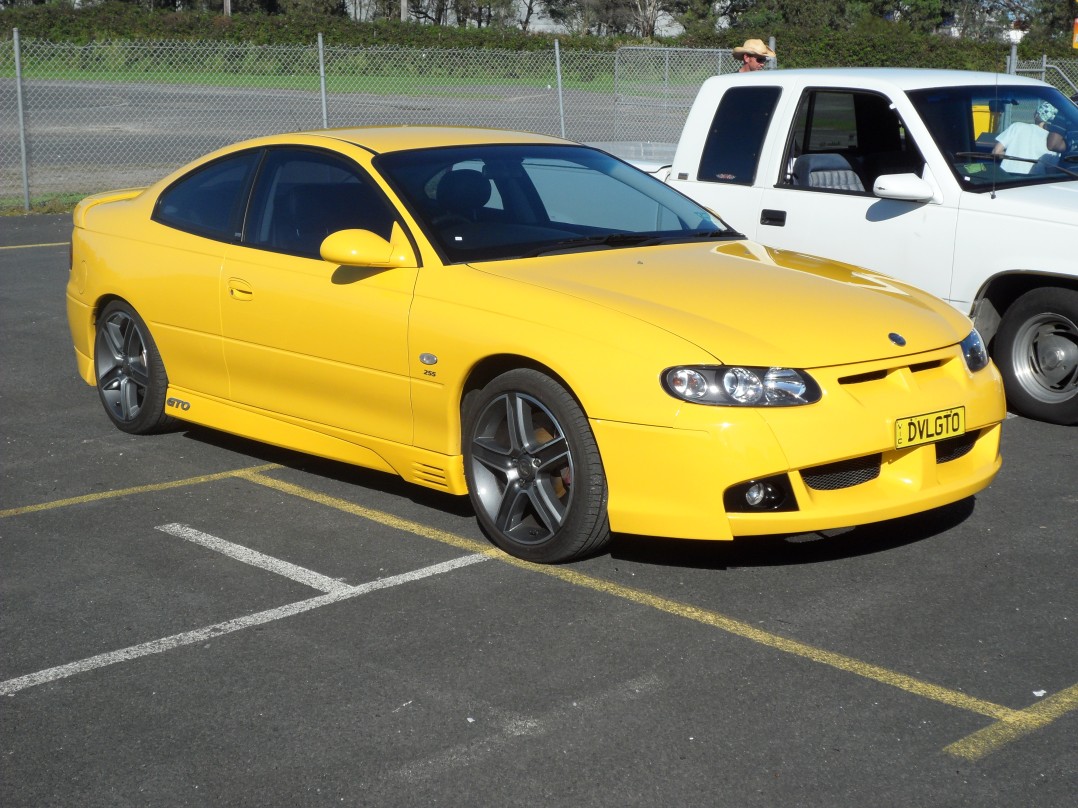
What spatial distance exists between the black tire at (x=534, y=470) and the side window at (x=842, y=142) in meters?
3.52

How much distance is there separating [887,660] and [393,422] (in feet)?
7.47

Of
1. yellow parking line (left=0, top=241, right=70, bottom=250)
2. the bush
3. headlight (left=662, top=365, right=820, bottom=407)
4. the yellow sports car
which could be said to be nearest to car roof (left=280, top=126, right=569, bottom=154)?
the yellow sports car

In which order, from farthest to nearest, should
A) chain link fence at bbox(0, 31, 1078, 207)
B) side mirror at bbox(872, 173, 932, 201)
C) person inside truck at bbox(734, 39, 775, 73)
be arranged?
chain link fence at bbox(0, 31, 1078, 207), person inside truck at bbox(734, 39, 775, 73), side mirror at bbox(872, 173, 932, 201)

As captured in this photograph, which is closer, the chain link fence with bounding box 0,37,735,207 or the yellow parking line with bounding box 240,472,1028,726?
the yellow parking line with bounding box 240,472,1028,726

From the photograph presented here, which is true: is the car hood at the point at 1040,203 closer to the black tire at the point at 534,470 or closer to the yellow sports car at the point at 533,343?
the yellow sports car at the point at 533,343

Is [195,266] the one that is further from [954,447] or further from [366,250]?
[954,447]

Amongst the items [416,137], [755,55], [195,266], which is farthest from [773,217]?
[755,55]

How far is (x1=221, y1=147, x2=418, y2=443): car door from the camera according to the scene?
5.53m

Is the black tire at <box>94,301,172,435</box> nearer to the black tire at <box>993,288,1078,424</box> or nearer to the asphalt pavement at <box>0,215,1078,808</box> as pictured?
the asphalt pavement at <box>0,215,1078,808</box>

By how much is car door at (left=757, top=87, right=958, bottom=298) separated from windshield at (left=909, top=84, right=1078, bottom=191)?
0.19m

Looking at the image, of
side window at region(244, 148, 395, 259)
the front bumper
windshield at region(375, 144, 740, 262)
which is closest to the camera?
the front bumper

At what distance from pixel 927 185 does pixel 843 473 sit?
307cm

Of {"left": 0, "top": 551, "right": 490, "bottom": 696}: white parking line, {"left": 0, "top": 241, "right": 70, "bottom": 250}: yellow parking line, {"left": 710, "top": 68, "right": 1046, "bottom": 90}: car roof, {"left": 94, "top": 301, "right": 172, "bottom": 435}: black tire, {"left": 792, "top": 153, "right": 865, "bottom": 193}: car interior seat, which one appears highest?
{"left": 710, "top": 68, "right": 1046, "bottom": 90}: car roof

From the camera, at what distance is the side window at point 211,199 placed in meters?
6.38
